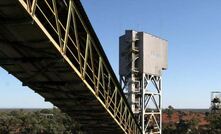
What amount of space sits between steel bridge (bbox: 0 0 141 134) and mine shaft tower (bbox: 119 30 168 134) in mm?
9043

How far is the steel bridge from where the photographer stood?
12039 millimetres

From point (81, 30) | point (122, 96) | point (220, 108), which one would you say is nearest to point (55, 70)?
point (81, 30)

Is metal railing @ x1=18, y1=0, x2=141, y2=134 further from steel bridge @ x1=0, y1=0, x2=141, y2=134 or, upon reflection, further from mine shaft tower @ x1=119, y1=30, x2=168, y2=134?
mine shaft tower @ x1=119, y1=30, x2=168, y2=134

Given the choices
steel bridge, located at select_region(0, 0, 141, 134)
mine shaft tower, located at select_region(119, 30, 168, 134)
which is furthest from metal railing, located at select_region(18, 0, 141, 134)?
mine shaft tower, located at select_region(119, 30, 168, 134)

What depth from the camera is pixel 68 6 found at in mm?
13734

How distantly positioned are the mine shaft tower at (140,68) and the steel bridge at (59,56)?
9.04 m

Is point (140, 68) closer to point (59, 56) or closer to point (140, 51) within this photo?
point (140, 51)

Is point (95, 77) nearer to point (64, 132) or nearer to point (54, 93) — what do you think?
point (54, 93)

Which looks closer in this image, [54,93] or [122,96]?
[54,93]

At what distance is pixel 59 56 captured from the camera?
14055 mm

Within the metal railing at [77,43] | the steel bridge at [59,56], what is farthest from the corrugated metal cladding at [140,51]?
the steel bridge at [59,56]

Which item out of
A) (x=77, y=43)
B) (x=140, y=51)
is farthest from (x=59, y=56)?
(x=140, y=51)

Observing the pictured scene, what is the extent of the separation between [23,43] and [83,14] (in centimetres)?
268

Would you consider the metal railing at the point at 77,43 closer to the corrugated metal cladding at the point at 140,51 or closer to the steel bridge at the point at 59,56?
the steel bridge at the point at 59,56
